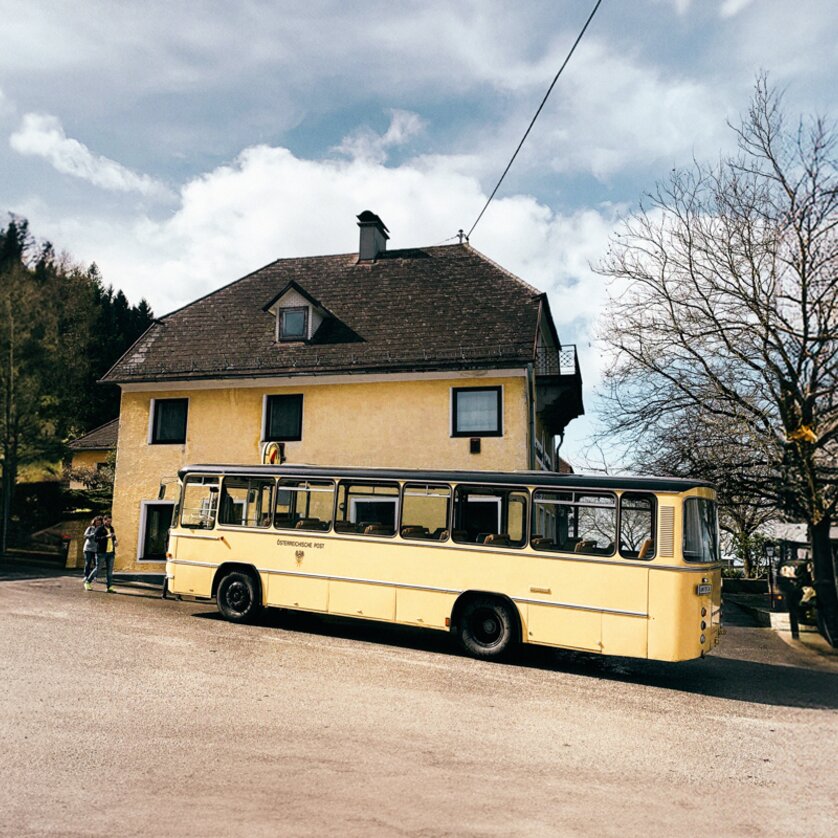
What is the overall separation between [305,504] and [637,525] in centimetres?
556

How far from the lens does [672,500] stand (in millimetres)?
9828

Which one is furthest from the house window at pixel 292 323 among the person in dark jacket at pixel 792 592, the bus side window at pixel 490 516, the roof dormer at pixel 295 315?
the person in dark jacket at pixel 792 592

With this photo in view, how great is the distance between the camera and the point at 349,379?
759 inches

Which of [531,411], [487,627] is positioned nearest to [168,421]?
[531,411]

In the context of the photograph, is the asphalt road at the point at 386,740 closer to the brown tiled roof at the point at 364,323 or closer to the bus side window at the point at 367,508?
the bus side window at the point at 367,508

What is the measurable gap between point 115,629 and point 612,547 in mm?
7932

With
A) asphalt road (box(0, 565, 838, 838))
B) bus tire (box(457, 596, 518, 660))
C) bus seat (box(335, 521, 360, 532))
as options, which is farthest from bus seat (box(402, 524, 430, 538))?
asphalt road (box(0, 565, 838, 838))

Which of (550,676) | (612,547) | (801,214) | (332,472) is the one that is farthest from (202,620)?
(801,214)

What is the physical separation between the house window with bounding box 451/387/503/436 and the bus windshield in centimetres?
777

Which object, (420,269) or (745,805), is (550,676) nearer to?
(745,805)

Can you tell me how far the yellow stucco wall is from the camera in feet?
59.1

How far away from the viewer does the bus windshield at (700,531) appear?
32.3 ft

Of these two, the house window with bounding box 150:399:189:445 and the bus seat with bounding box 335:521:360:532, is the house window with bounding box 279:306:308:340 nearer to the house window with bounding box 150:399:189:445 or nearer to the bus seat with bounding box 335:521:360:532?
the house window with bounding box 150:399:189:445

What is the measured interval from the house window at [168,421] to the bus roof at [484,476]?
24.3ft
